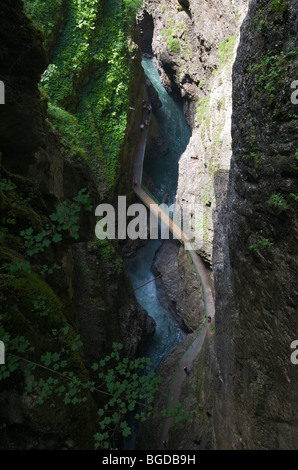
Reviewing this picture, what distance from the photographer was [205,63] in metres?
14.6

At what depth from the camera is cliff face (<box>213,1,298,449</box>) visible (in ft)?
14.5

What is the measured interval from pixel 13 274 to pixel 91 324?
5378 mm

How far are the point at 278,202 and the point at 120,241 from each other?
11.1 metres

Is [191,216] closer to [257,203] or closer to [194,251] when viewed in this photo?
[194,251]

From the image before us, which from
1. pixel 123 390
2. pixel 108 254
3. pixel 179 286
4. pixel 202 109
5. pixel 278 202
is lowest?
pixel 123 390

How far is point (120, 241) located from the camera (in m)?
15.1

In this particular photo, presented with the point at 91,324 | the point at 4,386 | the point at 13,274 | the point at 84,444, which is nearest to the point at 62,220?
the point at 13,274

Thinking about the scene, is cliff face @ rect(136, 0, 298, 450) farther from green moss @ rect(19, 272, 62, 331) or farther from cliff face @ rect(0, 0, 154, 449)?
green moss @ rect(19, 272, 62, 331)

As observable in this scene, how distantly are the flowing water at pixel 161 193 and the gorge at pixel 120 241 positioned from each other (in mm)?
193

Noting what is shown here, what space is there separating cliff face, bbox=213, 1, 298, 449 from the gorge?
32 millimetres

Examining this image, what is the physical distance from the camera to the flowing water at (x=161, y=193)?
47.3 feet

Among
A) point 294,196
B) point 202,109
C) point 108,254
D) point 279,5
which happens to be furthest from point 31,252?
point 202,109

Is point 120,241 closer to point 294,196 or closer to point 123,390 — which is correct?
point 123,390

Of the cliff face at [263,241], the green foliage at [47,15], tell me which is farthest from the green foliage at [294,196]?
the green foliage at [47,15]
